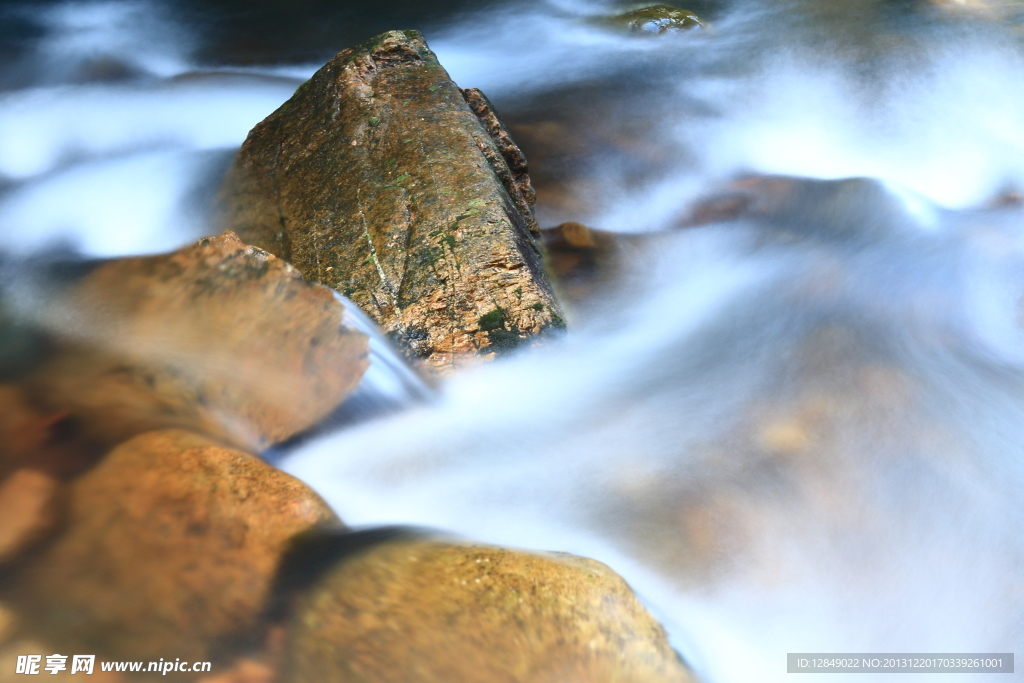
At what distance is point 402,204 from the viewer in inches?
165

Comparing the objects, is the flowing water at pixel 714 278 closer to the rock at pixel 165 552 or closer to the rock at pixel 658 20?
the rock at pixel 658 20

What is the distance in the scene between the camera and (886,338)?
4.44 m

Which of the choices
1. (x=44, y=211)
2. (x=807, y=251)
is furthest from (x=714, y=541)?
(x=44, y=211)

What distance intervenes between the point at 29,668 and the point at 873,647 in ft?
9.35

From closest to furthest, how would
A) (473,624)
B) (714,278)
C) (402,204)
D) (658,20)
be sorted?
(473,624), (402,204), (714,278), (658,20)

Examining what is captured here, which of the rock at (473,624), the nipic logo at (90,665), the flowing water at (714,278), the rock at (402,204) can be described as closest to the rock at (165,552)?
the nipic logo at (90,665)

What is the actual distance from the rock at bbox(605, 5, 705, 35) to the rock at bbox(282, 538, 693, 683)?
8.21 meters

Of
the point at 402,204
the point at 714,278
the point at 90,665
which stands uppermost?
the point at 402,204

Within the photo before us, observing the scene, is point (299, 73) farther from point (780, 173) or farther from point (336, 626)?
point (336, 626)

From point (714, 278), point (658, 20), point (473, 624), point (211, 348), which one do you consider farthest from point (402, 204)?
point (658, 20)

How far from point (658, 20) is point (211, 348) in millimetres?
7807

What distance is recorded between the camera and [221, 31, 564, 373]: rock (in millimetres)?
3895

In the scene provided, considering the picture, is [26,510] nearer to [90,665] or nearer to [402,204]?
[90,665]

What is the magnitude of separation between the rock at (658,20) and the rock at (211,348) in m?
7.11
